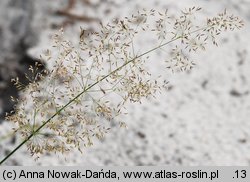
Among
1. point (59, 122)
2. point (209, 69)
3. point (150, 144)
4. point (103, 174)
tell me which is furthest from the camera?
point (209, 69)

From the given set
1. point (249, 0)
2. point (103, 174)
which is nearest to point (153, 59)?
point (249, 0)

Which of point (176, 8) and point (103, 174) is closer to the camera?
point (103, 174)

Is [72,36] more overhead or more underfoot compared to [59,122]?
more overhead

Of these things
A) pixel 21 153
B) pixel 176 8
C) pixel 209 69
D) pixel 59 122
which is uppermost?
pixel 176 8

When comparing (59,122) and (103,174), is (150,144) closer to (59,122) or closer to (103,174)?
(103,174)

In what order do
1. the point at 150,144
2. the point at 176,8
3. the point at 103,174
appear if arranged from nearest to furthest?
the point at 103,174 < the point at 150,144 < the point at 176,8

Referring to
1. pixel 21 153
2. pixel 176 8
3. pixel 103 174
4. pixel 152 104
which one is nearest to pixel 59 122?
pixel 103 174

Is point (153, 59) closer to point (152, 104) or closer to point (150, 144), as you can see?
point (152, 104)
